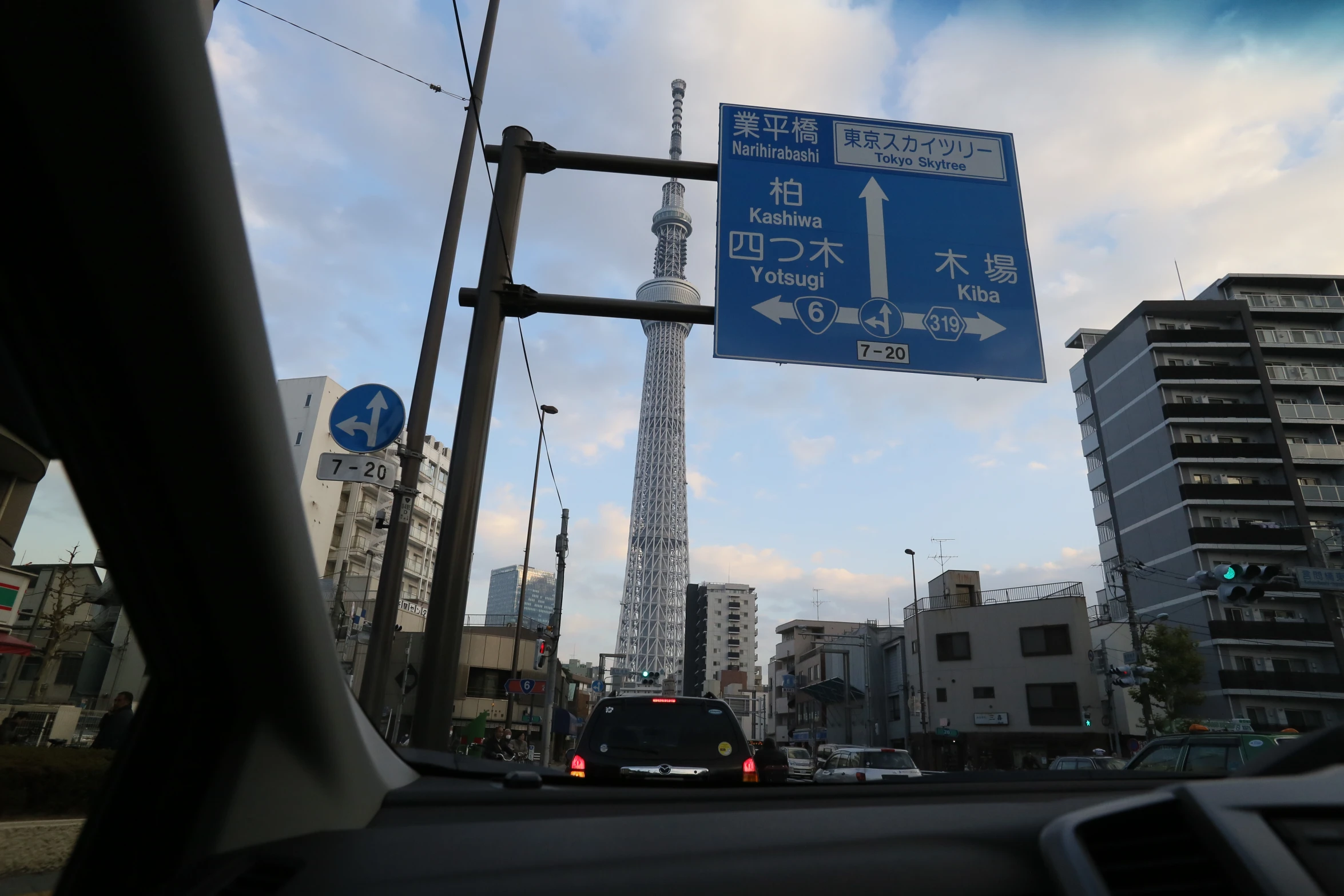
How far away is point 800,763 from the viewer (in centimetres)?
3216

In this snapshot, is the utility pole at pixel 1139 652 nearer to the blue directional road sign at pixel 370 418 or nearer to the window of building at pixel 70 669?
the blue directional road sign at pixel 370 418

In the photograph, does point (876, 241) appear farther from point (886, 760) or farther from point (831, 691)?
point (831, 691)

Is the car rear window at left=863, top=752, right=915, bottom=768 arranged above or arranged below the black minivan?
below

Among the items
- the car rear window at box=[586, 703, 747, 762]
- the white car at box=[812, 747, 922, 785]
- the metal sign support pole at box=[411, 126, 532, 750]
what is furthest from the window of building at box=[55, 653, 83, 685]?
the white car at box=[812, 747, 922, 785]

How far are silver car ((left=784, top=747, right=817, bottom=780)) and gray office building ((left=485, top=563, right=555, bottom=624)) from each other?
214 feet

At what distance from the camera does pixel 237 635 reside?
150 centimetres

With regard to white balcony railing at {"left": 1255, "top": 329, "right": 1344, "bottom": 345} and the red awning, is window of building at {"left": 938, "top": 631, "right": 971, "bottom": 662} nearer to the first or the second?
white balcony railing at {"left": 1255, "top": 329, "right": 1344, "bottom": 345}

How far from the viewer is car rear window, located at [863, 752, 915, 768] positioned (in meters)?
17.2

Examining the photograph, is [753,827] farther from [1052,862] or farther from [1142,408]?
[1142,408]

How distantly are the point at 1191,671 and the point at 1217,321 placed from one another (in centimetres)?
2798

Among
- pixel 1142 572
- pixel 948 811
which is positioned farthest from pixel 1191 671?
pixel 948 811

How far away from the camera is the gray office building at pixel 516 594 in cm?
11325

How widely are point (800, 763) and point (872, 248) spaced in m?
29.1

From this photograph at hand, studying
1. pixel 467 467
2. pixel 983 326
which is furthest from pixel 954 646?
pixel 467 467
